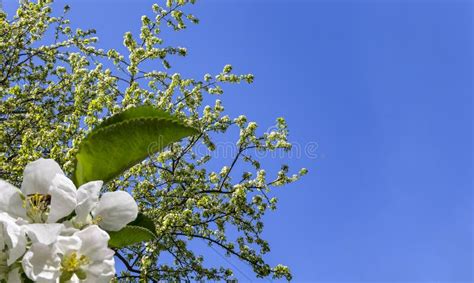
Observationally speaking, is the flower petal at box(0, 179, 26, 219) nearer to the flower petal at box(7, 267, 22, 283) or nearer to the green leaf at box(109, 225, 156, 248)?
the flower petal at box(7, 267, 22, 283)

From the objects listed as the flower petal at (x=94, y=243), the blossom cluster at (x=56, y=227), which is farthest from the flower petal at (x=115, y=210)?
the flower petal at (x=94, y=243)

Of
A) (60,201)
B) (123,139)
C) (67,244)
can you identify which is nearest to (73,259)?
(67,244)

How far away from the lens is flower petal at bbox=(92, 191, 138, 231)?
4.40ft

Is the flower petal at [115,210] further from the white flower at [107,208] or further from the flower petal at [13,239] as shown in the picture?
the flower petal at [13,239]

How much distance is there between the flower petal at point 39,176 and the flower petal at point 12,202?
0.02 m

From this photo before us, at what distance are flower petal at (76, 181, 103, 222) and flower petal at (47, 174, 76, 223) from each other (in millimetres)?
21

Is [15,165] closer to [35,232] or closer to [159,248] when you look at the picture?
[159,248]

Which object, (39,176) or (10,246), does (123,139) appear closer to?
(39,176)

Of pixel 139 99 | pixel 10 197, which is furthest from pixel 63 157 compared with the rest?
pixel 10 197

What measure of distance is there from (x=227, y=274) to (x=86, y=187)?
6.28 metres

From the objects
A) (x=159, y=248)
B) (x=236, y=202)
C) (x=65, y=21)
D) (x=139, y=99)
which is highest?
(x=65, y=21)

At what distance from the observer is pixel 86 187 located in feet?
4.23

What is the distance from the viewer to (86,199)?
49.7 inches

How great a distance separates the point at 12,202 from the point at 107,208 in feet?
0.76
